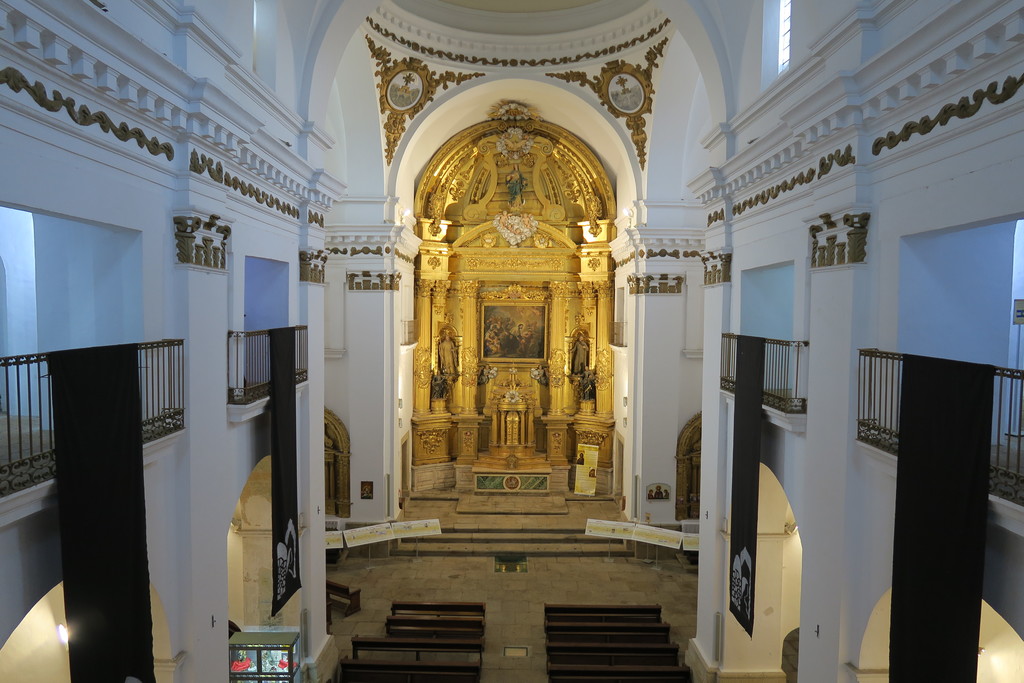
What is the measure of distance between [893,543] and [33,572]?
236 inches

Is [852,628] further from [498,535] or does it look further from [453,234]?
[453,234]

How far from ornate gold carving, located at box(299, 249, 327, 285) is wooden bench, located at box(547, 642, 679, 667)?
6.53 m

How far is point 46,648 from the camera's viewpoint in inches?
276

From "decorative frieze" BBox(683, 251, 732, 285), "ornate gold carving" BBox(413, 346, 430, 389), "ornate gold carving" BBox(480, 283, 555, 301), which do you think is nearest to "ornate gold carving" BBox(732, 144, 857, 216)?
"decorative frieze" BBox(683, 251, 732, 285)

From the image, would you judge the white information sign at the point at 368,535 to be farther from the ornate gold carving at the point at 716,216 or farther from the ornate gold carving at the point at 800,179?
the ornate gold carving at the point at 800,179

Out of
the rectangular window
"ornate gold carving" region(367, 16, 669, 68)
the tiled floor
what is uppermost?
"ornate gold carving" region(367, 16, 669, 68)

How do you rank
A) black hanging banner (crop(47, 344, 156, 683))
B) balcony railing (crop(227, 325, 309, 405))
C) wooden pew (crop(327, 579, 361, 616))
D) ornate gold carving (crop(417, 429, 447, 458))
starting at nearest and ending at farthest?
black hanging banner (crop(47, 344, 156, 683)) < balcony railing (crop(227, 325, 309, 405)) < wooden pew (crop(327, 579, 361, 616)) < ornate gold carving (crop(417, 429, 447, 458))

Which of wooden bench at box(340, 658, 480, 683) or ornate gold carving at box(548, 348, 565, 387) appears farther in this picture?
ornate gold carving at box(548, 348, 565, 387)

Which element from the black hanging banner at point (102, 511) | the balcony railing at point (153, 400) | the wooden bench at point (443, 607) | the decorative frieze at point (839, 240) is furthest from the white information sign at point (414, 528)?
the decorative frieze at point (839, 240)

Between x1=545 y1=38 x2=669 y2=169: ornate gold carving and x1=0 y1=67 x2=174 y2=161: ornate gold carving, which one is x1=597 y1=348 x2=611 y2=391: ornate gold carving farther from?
x1=0 y1=67 x2=174 y2=161: ornate gold carving

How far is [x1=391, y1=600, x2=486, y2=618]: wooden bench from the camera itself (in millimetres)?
12344

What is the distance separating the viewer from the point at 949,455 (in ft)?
14.7

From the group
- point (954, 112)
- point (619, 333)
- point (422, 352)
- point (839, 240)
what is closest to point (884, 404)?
point (839, 240)

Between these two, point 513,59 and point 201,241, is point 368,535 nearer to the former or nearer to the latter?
point 201,241
